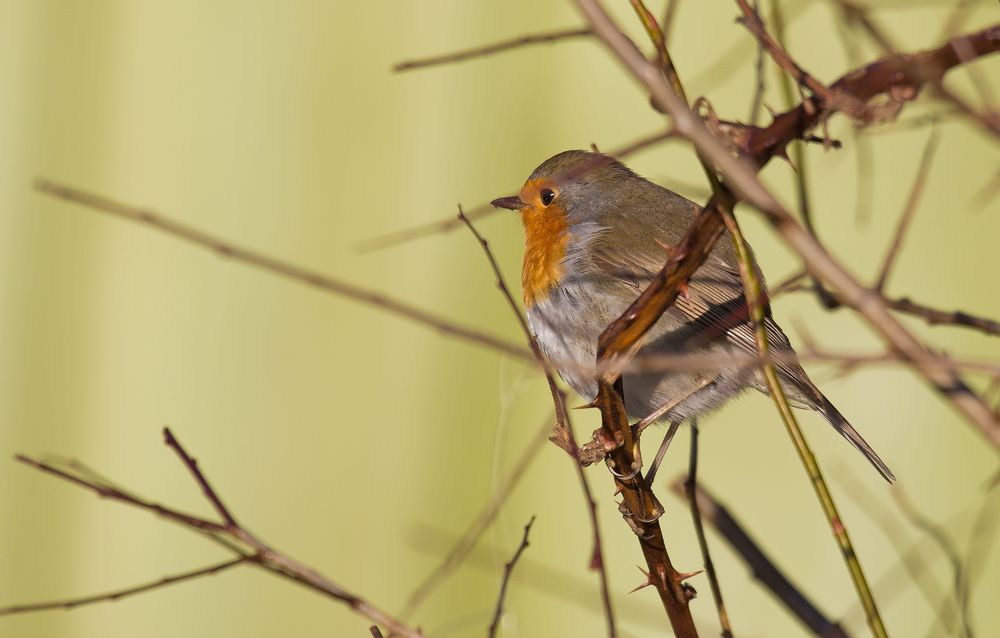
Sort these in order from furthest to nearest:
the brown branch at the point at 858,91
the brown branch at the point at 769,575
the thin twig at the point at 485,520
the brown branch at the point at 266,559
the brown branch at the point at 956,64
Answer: the brown branch at the point at 769,575 → the thin twig at the point at 485,520 → the brown branch at the point at 266,559 → the brown branch at the point at 858,91 → the brown branch at the point at 956,64

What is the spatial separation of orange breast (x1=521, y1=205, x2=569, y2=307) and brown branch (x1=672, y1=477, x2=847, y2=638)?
0.65 metres

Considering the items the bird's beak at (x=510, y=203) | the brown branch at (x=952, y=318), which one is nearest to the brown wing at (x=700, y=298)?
the bird's beak at (x=510, y=203)

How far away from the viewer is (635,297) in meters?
2.32

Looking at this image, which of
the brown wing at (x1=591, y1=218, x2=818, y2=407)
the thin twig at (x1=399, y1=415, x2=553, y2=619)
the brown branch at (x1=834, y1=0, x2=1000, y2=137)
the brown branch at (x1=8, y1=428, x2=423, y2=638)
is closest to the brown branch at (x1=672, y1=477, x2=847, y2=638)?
the thin twig at (x1=399, y1=415, x2=553, y2=619)

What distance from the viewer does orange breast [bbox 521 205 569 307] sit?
243 centimetres

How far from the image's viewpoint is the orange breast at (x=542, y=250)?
243 cm

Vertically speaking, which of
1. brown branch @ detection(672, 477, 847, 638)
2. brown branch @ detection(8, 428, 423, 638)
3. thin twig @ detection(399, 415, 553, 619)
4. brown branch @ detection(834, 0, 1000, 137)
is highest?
brown branch @ detection(834, 0, 1000, 137)

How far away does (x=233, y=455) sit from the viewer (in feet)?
11.6

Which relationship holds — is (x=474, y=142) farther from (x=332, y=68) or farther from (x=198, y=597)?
(x=198, y=597)

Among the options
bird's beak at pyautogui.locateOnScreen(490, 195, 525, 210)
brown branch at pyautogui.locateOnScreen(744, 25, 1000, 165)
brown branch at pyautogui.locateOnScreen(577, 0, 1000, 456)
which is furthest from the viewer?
bird's beak at pyautogui.locateOnScreen(490, 195, 525, 210)

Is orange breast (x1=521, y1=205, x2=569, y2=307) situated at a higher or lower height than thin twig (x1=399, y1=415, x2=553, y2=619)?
higher

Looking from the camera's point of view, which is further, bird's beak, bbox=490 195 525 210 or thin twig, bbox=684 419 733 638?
bird's beak, bbox=490 195 525 210

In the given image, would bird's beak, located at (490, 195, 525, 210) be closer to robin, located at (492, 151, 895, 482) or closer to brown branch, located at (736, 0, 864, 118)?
robin, located at (492, 151, 895, 482)

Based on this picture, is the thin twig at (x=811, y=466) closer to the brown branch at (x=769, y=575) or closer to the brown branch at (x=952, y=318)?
the brown branch at (x=952, y=318)
